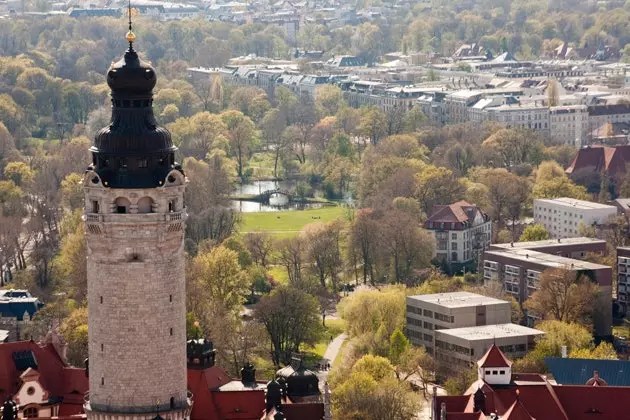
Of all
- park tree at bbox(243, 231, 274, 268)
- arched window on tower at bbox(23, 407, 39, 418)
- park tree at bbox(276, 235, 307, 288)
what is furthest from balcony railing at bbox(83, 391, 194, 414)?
park tree at bbox(243, 231, 274, 268)

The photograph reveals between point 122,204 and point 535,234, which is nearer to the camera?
point 122,204

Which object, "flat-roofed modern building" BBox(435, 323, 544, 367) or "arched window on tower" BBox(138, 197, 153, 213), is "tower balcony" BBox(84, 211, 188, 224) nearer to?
"arched window on tower" BBox(138, 197, 153, 213)

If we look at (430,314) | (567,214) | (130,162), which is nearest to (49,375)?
(130,162)

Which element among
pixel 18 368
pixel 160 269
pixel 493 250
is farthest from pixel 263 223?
pixel 160 269

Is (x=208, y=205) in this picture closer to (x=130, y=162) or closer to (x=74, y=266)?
(x=74, y=266)

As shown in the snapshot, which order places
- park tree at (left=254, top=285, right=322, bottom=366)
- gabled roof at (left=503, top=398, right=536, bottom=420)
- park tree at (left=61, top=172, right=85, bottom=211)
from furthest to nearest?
park tree at (left=61, top=172, right=85, bottom=211) < park tree at (left=254, top=285, right=322, bottom=366) < gabled roof at (left=503, top=398, right=536, bottom=420)

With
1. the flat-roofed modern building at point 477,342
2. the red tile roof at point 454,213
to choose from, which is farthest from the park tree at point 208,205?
the flat-roofed modern building at point 477,342
